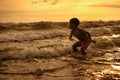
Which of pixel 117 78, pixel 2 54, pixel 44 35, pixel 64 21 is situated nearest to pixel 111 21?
pixel 64 21

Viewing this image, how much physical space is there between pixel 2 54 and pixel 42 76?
317cm

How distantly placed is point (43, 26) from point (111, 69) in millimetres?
13085

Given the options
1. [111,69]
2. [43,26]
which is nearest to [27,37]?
[43,26]

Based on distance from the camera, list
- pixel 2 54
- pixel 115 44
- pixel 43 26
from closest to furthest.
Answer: pixel 2 54, pixel 115 44, pixel 43 26

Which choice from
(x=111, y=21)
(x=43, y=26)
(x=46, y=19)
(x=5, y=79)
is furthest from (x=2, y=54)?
(x=111, y=21)

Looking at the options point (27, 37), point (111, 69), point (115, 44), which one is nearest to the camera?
point (111, 69)

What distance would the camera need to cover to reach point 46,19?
71.2 feet

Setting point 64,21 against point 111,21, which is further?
point 111,21

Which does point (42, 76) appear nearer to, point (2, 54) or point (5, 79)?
point (5, 79)

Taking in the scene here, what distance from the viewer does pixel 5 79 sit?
6398 millimetres

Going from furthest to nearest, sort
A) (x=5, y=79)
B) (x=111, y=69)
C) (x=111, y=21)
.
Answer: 1. (x=111, y=21)
2. (x=111, y=69)
3. (x=5, y=79)

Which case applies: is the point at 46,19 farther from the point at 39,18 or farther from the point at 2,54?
the point at 2,54

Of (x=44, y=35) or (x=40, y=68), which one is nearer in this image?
(x=40, y=68)

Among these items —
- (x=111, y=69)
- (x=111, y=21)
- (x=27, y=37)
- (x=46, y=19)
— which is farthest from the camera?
(x=111, y=21)
